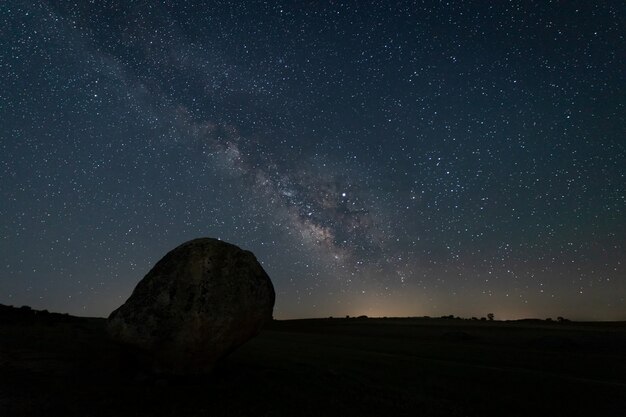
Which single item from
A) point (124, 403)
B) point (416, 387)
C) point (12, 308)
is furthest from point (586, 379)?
point (12, 308)

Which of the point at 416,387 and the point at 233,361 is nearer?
the point at 416,387

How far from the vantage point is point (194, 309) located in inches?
591

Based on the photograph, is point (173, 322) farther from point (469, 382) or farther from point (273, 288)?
point (469, 382)

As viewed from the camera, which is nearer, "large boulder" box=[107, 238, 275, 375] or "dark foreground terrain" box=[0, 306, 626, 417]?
"dark foreground terrain" box=[0, 306, 626, 417]

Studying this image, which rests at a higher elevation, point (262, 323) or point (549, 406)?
point (262, 323)

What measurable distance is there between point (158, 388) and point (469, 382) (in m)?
12.1

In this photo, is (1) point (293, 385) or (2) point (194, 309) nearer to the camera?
(1) point (293, 385)

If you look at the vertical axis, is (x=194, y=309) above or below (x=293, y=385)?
above

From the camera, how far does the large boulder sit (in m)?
14.6

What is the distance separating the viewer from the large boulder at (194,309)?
47.9 ft

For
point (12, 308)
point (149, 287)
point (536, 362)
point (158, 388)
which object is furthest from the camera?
point (12, 308)

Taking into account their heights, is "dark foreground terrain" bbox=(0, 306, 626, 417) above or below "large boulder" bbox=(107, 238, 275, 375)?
below

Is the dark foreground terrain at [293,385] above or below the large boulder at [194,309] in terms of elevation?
below

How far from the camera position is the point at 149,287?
15.6 meters
